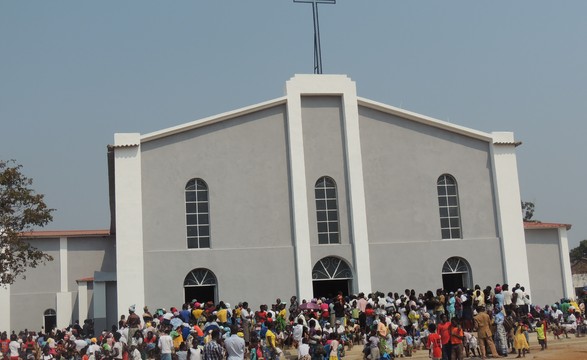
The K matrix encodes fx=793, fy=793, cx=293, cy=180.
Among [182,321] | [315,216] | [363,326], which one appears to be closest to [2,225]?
[182,321]

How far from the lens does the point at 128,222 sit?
25750 mm

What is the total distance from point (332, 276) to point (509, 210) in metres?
7.07

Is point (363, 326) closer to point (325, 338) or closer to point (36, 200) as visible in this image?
point (325, 338)

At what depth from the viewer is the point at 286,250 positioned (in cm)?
2712

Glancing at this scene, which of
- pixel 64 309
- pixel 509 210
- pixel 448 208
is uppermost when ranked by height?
pixel 448 208

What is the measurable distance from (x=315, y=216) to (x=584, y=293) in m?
9.35

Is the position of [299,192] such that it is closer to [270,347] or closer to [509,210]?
[509,210]

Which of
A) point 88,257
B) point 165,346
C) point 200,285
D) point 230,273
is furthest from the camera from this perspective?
point 88,257

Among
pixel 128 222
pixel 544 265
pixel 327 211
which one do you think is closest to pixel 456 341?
pixel 327 211

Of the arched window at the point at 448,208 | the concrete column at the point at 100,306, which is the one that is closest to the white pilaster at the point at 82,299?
the concrete column at the point at 100,306

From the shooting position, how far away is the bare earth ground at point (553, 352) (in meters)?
19.5

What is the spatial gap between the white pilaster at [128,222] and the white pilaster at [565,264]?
1574cm

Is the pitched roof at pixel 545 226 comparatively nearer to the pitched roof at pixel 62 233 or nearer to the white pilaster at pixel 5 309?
the pitched roof at pixel 62 233

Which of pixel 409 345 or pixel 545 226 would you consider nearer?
pixel 409 345
